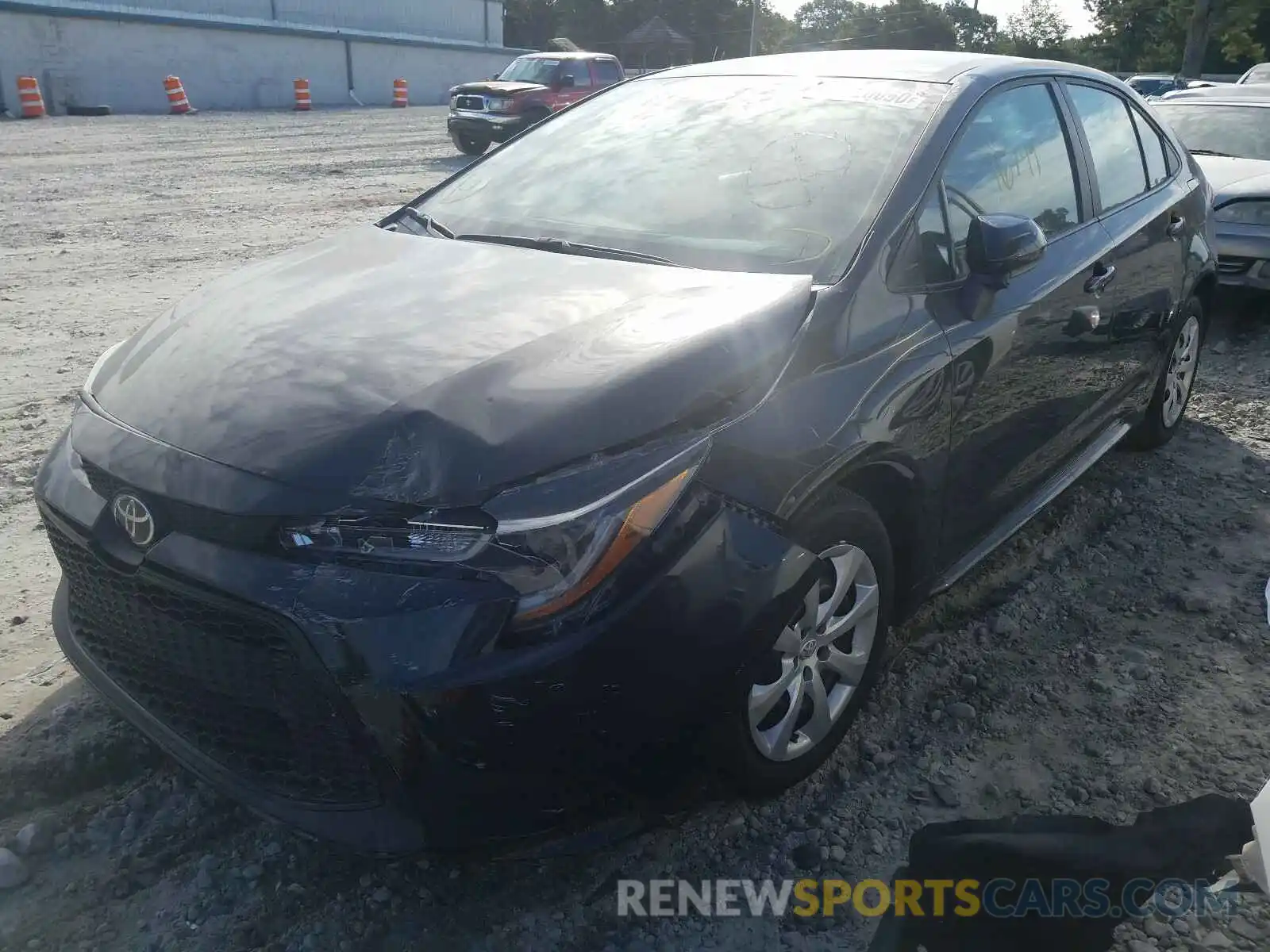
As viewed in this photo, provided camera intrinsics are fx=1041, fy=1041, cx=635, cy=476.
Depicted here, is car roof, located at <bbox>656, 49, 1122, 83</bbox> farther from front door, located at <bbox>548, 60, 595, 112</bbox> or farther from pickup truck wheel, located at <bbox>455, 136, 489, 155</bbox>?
front door, located at <bbox>548, 60, 595, 112</bbox>

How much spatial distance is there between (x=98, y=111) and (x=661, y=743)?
28.4 m

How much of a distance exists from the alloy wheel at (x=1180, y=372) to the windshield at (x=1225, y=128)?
4062 millimetres

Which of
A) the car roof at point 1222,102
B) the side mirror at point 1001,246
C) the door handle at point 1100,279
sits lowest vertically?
the door handle at point 1100,279

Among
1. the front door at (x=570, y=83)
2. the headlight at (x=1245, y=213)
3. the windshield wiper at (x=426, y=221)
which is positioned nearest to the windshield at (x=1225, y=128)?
the headlight at (x=1245, y=213)

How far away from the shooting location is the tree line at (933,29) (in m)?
40.6

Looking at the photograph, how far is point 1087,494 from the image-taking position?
15.1ft

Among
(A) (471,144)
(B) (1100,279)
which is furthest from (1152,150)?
(A) (471,144)

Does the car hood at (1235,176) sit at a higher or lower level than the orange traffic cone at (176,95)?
higher

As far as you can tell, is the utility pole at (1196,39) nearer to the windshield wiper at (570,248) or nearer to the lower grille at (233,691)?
→ the windshield wiper at (570,248)

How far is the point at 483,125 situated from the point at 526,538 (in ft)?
56.8

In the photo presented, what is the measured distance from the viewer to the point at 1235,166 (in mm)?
7660

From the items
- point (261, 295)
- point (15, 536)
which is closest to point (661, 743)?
point (261, 295)

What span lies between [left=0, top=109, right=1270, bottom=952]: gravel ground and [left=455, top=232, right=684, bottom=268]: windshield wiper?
1447mm

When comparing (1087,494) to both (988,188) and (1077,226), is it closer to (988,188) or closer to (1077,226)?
(1077,226)
